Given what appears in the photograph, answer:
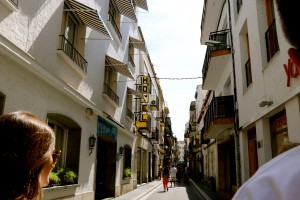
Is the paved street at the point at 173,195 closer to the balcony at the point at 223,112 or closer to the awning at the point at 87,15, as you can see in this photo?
the balcony at the point at 223,112

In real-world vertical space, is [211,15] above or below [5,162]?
above

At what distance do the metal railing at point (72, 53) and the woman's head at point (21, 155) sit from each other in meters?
7.84

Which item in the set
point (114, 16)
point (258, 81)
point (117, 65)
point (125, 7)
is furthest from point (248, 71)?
point (114, 16)

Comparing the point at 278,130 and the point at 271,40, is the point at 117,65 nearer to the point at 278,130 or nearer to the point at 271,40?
the point at 271,40

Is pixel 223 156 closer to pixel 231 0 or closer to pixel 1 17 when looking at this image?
pixel 231 0

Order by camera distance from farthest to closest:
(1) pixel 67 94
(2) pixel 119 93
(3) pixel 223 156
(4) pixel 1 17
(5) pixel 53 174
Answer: (3) pixel 223 156
(2) pixel 119 93
(1) pixel 67 94
(5) pixel 53 174
(4) pixel 1 17

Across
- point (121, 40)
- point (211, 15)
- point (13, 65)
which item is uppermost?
point (211, 15)

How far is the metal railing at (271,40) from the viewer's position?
897 centimetres

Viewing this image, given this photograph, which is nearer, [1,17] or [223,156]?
[1,17]

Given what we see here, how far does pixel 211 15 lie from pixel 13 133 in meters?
18.0

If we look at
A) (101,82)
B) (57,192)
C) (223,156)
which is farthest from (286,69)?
(223,156)

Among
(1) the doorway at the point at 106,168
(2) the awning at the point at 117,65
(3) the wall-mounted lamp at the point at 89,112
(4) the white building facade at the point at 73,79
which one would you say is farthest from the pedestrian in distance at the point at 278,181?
(1) the doorway at the point at 106,168

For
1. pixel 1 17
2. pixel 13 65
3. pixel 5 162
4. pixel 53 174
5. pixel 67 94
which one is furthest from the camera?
pixel 67 94

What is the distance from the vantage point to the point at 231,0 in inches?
555
